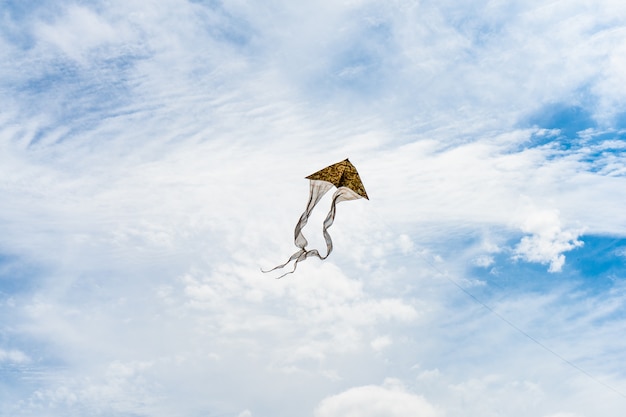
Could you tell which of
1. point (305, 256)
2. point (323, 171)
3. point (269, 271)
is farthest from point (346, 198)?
point (269, 271)

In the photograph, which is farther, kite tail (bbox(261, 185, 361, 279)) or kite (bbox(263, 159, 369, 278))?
kite (bbox(263, 159, 369, 278))

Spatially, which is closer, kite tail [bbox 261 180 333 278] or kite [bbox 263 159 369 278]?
kite tail [bbox 261 180 333 278]

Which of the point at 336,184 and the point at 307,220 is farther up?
the point at 336,184

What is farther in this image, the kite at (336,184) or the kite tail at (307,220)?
the kite at (336,184)

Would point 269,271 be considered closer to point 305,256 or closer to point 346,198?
point 305,256

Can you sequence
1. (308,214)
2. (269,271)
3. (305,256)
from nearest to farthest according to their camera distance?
(269,271) → (305,256) → (308,214)

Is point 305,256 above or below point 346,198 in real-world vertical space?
below

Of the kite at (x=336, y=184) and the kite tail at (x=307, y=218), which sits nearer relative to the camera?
the kite tail at (x=307, y=218)

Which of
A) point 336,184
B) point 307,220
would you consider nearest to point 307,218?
point 307,220

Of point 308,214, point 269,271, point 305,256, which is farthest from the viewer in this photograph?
point 308,214

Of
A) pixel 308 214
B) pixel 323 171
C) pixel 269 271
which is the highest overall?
pixel 323 171

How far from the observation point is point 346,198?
135 feet

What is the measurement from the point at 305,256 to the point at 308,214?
15.0ft

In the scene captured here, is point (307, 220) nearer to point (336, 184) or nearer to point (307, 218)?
point (307, 218)
